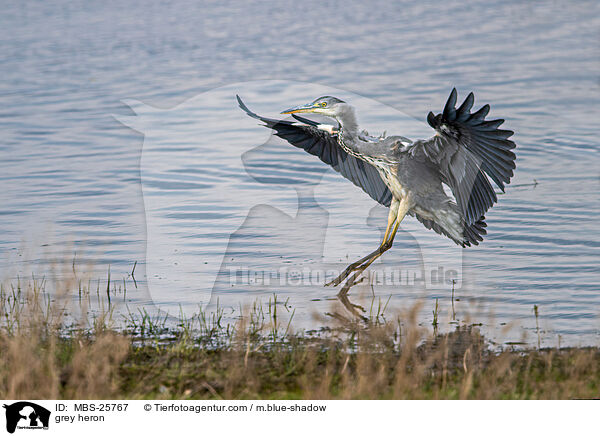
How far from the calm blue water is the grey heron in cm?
62

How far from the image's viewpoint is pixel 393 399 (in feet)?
16.6

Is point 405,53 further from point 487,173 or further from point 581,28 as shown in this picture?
point 487,173

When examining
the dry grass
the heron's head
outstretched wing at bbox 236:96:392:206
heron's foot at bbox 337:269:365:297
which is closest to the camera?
the dry grass

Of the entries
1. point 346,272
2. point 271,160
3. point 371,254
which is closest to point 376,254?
point 371,254

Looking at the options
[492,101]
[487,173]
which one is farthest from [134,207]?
[492,101]

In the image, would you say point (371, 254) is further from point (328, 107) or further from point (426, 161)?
point (328, 107)

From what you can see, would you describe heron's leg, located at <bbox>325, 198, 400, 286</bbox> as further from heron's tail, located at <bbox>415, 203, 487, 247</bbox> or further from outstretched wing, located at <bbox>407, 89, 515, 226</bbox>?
outstretched wing, located at <bbox>407, 89, 515, 226</bbox>

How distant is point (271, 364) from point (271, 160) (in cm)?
721

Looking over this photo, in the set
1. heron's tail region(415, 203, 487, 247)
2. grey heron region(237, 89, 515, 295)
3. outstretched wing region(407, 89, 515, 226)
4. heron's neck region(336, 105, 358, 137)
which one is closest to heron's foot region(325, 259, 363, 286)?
grey heron region(237, 89, 515, 295)

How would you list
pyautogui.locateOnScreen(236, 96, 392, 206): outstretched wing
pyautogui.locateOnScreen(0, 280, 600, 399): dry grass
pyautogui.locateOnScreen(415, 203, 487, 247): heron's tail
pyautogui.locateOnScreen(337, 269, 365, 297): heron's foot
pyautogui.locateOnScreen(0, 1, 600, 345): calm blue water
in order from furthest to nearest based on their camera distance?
pyautogui.locateOnScreen(0, 1, 600, 345): calm blue water
pyautogui.locateOnScreen(236, 96, 392, 206): outstretched wing
pyautogui.locateOnScreen(337, 269, 365, 297): heron's foot
pyautogui.locateOnScreen(415, 203, 487, 247): heron's tail
pyautogui.locateOnScreen(0, 280, 600, 399): dry grass

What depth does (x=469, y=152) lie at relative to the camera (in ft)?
21.6

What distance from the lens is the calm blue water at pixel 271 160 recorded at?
7.65m

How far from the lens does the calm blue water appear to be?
765 cm

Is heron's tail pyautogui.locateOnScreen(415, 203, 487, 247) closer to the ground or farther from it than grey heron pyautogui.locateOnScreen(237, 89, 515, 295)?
closer to the ground
